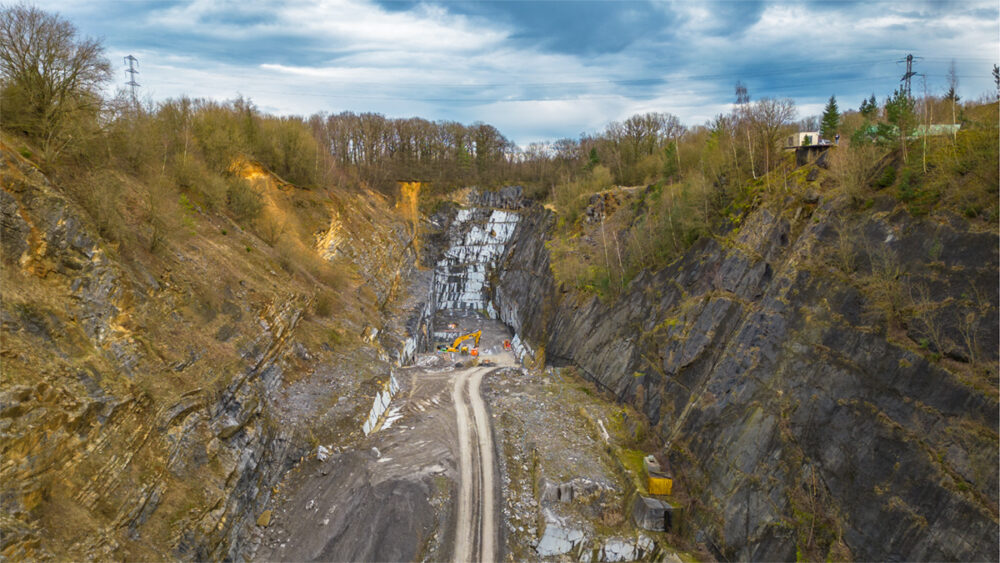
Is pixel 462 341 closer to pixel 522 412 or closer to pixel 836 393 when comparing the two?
pixel 522 412

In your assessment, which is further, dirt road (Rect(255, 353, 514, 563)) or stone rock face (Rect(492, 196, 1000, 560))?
dirt road (Rect(255, 353, 514, 563))

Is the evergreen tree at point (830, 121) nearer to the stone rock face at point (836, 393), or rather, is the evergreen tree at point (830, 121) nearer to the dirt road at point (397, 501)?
the stone rock face at point (836, 393)

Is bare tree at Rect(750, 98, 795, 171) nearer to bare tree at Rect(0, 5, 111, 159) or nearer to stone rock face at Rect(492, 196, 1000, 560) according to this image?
stone rock face at Rect(492, 196, 1000, 560)

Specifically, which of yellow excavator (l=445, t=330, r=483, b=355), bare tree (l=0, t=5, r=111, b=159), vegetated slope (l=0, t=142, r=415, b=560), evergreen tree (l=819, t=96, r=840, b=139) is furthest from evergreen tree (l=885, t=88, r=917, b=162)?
yellow excavator (l=445, t=330, r=483, b=355)

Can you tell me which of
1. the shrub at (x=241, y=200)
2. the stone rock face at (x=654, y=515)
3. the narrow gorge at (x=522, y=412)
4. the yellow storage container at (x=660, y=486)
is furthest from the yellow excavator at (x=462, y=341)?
the stone rock face at (x=654, y=515)

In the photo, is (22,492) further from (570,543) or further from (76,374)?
(570,543)

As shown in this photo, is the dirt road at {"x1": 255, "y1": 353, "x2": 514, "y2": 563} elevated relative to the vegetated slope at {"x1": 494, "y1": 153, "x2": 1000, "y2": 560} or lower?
lower
